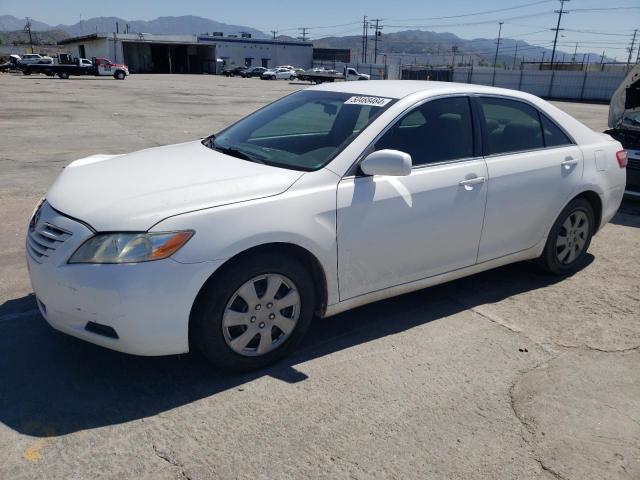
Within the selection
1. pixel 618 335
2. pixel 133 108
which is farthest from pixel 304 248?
pixel 133 108

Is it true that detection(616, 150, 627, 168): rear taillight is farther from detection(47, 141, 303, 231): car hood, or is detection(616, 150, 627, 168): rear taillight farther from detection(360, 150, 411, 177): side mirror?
detection(47, 141, 303, 231): car hood

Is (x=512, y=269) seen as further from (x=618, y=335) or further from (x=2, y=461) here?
(x=2, y=461)

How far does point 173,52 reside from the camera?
254 ft

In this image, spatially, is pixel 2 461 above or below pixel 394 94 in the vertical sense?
below

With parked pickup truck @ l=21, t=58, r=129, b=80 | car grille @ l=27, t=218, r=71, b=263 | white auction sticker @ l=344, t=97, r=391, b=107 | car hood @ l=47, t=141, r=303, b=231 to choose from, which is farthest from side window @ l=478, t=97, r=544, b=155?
parked pickup truck @ l=21, t=58, r=129, b=80

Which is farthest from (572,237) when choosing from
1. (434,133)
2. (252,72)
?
(252,72)

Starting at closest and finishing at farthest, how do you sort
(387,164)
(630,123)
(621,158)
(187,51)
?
1. (387,164)
2. (621,158)
3. (630,123)
4. (187,51)

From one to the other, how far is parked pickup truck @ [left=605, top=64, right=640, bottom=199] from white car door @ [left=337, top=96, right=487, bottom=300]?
13.8 ft

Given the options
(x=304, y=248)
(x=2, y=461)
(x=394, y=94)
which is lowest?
(x=2, y=461)

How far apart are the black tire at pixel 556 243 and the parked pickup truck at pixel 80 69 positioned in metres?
47.6

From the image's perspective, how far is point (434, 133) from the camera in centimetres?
389

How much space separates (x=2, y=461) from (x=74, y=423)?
345 millimetres

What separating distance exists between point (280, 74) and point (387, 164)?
6272cm

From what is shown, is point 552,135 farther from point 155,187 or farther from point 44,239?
point 44,239
